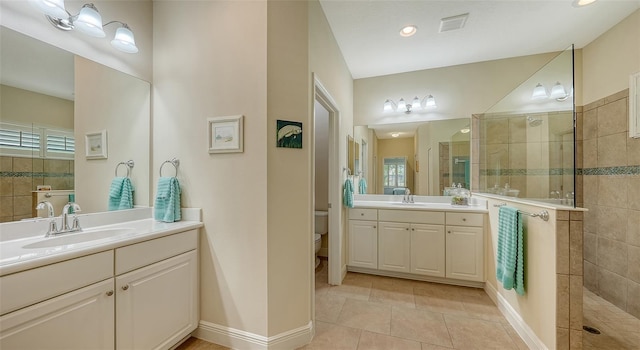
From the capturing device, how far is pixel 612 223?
2.20 metres

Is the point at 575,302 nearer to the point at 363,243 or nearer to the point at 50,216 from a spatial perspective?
the point at 363,243

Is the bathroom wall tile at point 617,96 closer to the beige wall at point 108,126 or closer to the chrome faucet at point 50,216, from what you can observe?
the beige wall at point 108,126

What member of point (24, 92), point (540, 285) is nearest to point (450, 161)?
point (540, 285)

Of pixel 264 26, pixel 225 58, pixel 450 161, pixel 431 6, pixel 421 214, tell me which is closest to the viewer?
pixel 264 26

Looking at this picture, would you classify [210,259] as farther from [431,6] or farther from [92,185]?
[431,6]

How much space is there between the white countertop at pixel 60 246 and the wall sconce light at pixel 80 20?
1.23 m

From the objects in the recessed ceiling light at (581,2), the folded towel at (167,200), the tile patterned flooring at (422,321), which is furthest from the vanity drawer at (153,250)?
the recessed ceiling light at (581,2)

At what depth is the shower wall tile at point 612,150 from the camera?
2.09 meters

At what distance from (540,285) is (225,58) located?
277 cm

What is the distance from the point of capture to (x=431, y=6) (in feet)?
6.55

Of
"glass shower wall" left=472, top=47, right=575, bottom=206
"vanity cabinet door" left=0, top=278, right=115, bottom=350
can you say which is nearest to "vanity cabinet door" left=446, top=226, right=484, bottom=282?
"glass shower wall" left=472, top=47, right=575, bottom=206

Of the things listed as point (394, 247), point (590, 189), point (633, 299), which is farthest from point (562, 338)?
point (590, 189)

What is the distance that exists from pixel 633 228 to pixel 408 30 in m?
2.71

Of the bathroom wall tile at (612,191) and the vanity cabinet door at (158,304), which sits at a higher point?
the bathroom wall tile at (612,191)
